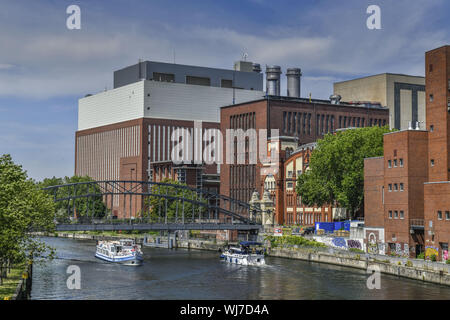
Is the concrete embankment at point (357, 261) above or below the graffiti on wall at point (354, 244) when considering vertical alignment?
below

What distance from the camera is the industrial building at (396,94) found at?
189 meters

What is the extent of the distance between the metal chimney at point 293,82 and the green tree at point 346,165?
76803 millimetres

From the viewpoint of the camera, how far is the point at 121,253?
100062 mm

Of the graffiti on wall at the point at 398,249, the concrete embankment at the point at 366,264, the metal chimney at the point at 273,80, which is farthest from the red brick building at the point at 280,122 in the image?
the graffiti on wall at the point at 398,249

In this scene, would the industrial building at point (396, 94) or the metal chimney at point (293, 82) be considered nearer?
the metal chimney at point (293, 82)

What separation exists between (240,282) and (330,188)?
129 ft

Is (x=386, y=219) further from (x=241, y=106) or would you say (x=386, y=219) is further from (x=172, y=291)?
(x=241, y=106)

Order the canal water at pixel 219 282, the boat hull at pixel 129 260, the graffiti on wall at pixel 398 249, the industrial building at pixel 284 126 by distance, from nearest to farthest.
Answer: the canal water at pixel 219 282 < the graffiti on wall at pixel 398 249 < the boat hull at pixel 129 260 < the industrial building at pixel 284 126

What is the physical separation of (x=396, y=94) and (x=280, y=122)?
5444cm

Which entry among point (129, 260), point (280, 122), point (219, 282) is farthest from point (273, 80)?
point (219, 282)

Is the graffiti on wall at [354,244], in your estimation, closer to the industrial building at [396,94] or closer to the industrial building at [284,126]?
the industrial building at [284,126]

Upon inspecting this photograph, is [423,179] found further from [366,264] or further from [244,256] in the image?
[244,256]

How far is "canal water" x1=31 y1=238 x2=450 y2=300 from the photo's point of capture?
62562mm
